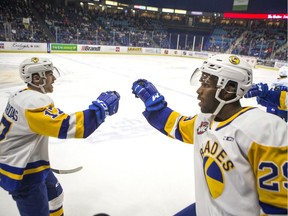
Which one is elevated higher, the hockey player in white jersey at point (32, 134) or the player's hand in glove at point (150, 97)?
the player's hand in glove at point (150, 97)

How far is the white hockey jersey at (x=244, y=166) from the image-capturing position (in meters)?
1.07

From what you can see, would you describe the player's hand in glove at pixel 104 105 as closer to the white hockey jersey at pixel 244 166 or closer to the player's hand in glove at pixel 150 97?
the player's hand in glove at pixel 150 97

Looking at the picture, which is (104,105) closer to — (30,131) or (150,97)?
(150,97)

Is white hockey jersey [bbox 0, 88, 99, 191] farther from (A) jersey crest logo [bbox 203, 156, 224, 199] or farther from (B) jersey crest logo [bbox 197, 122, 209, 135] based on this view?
(A) jersey crest logo [bbox 203, 156, 224, 199]

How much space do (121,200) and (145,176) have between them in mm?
591

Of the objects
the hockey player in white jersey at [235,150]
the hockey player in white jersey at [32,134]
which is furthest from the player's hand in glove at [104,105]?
the hockey player in white jersey at [235,150]

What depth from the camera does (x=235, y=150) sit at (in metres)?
1.17

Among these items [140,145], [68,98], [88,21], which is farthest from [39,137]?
[88,21]

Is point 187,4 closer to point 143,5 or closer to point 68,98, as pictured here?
point 143,5

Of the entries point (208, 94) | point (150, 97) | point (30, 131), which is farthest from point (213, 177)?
point (30, 131)

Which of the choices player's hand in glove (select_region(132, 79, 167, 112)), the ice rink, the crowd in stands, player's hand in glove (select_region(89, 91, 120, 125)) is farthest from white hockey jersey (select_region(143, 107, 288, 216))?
the crowd in stands

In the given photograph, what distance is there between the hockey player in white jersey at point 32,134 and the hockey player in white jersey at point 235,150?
0.74 meters

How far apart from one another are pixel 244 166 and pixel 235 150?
0.26 feet

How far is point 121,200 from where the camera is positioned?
2793mm
